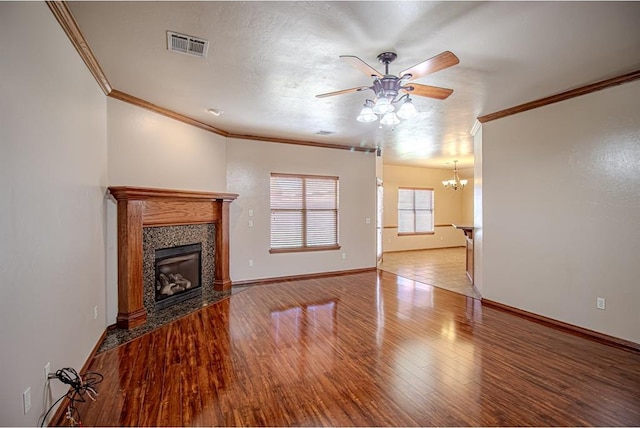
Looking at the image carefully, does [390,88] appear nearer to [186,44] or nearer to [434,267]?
[186,44]

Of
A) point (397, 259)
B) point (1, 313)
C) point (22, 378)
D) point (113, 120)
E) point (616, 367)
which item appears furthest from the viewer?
point (397, 259)

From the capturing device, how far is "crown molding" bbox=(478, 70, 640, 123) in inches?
127

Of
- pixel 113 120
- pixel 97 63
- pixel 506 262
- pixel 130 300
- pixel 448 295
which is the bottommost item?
pixel 448 295

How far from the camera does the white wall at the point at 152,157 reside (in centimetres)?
367

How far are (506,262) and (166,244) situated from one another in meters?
4.81

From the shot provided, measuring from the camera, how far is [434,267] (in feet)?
25.6

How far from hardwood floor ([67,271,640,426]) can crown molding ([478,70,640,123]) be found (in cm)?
274

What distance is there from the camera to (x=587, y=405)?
7.50 feet

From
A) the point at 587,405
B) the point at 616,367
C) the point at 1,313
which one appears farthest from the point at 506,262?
the point at 1,313

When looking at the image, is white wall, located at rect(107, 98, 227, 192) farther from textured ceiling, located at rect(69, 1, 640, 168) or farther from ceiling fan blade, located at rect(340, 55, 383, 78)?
ceiling fan blade, located at rect(340, 55, 383, 78)

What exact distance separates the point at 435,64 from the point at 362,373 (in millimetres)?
2547

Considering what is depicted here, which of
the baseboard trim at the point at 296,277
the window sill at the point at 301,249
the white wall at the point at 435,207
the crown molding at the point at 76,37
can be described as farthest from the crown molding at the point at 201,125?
the white wall at the point at 435,207

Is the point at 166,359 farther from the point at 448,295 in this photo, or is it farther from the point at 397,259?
the point at 397,259

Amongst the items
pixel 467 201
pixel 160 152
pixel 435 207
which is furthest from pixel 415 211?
pixel 160 152
